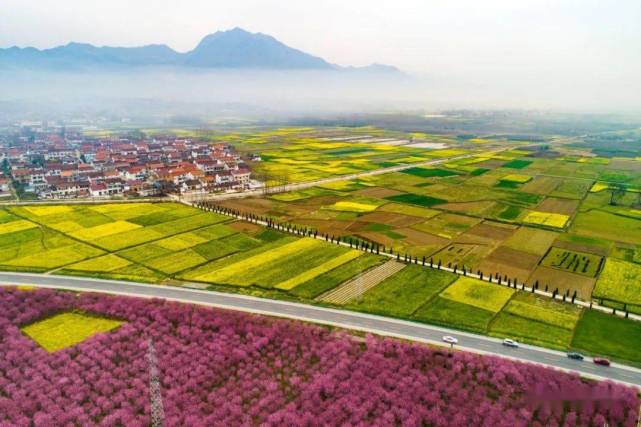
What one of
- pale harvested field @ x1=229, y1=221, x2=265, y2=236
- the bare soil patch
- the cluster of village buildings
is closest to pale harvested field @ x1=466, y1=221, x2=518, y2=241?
the bare soil patch

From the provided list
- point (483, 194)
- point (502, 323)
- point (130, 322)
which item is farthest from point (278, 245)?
point (483, 194)

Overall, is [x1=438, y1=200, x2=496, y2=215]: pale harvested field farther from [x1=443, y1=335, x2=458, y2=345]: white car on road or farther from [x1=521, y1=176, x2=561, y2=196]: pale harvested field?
[x1=443, y1=335, x2=458, y2=345]: white car on road

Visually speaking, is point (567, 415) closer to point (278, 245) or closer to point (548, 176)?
point (278, 245)

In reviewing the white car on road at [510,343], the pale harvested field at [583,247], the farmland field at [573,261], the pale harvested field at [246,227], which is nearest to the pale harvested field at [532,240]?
the pale harvested field at [583,247]

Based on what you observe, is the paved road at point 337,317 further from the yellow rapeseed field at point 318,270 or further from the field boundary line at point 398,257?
the field boundary line at point 398,257

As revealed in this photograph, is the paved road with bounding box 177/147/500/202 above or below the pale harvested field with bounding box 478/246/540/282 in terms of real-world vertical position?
above

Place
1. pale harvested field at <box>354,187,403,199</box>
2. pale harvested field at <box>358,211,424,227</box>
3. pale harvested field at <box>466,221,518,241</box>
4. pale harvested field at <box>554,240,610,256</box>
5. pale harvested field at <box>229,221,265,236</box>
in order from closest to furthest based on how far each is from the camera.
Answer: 1. pale harvested field at <box>554,240,610,256</box>
2. pale harvested field at <box>229,221,265,236</box>
3. pale harvested field at <box>466,221,518,241</box>
4. pale harvested field at <box>358,211,424,227</box>
5. pale harvested field at <box>354,187,403,199</box>

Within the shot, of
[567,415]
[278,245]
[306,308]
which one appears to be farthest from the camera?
[278,245]

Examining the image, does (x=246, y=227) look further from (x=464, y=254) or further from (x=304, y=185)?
(x=304, y=185)
